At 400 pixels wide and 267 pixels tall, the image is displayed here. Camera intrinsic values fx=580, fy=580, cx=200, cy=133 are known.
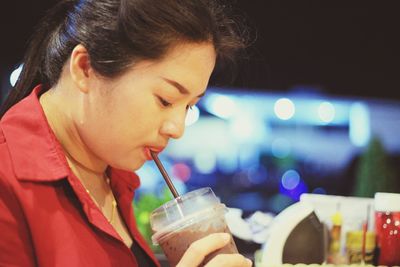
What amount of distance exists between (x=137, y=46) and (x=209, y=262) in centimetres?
43

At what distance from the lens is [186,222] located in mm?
Answer: 1137

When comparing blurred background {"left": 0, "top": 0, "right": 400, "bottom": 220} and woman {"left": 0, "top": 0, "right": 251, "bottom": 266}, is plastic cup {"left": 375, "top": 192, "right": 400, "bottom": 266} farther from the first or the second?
blurred background {"left": 0, "top": 0, "right": 400, "bottom": 220}

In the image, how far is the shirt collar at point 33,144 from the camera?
1.11 meters

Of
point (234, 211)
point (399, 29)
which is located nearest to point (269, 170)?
point (399, 29)

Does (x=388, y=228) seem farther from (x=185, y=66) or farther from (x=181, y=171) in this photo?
(x=181, y=171)

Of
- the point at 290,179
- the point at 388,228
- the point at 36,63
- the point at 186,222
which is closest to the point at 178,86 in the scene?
the point at 186,222

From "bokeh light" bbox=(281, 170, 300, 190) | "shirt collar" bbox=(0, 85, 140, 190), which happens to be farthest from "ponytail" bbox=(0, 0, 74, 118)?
"bokeh light" bbox=(281, 170, 300, 190)

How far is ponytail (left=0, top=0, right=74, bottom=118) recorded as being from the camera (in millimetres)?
1318

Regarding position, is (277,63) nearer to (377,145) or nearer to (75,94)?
(377,145)

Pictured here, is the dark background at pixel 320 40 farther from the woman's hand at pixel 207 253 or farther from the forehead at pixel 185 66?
the woman's hand at pixel 207 253

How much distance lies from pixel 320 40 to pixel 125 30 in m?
4.01

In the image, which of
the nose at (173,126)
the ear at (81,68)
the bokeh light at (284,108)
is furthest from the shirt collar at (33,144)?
the bokeh light at (284,108)

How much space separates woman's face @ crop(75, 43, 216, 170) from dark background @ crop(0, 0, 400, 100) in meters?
3.07

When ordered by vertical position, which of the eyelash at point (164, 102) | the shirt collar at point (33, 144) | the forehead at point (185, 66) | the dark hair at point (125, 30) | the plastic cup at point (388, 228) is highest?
the dark hair at point (125, 30)
